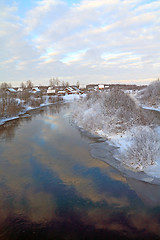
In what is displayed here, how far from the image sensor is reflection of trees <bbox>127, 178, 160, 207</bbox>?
786 centimetres

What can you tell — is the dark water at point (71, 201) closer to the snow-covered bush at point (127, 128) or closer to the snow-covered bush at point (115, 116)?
the snow-covered bush at point (127, 128)

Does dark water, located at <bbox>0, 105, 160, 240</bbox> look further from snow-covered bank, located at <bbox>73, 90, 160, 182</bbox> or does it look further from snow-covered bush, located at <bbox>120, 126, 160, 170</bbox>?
snow-covered bank, located at <bbox>73, 90, 160, 182</bbox>

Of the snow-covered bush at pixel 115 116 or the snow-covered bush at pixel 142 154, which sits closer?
the snow-covered bush at pixel 142 154

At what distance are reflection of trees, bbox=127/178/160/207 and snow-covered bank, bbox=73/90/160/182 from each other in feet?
3.46

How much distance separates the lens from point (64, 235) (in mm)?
6215

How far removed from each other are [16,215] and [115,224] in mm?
3941

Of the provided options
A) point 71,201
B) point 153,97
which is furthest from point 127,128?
point 153,97

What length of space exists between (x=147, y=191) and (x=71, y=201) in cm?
367

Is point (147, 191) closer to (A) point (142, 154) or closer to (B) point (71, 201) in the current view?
(A) point (142, 154)

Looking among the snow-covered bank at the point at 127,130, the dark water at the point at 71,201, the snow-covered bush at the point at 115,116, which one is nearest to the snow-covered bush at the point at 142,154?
the snow-covered bank at the point at 127,130

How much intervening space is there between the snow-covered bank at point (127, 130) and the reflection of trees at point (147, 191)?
41.6 inches

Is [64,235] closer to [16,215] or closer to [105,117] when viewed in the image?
[16,215]

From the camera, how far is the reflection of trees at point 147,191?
25.8 ft

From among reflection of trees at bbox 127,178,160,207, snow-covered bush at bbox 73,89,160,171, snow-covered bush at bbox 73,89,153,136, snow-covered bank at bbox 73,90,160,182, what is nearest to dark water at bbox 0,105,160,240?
reflection of trees at bbox 127,178,160,207
